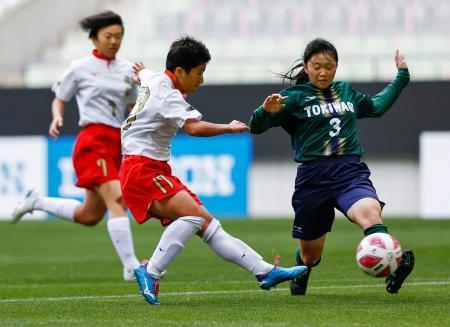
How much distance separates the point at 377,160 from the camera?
781 inches

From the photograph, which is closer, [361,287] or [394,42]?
[361,287]

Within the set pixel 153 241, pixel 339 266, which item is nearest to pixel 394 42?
pixel 153 241

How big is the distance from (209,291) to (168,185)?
1.29 metres

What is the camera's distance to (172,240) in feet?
23.3

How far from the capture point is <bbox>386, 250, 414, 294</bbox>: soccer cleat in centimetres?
692

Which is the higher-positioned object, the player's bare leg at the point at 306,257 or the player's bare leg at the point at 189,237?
the player's bare leg at the point at 189,237

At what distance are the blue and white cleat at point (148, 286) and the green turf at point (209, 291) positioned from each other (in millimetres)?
79

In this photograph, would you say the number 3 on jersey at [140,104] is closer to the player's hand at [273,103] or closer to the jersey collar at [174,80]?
the jersey collar at [174,80]

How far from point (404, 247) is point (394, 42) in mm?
10130

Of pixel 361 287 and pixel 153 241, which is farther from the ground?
pixel 361 287

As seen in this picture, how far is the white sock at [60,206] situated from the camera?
385 inches

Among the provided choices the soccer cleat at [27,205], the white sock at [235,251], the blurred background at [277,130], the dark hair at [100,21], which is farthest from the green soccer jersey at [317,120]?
the blurred background at [277,130]

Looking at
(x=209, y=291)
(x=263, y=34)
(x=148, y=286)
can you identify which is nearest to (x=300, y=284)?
(x=209, y=291)

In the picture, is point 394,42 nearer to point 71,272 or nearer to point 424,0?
point 424,0
